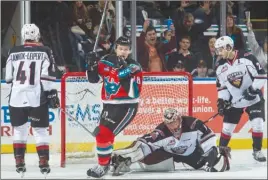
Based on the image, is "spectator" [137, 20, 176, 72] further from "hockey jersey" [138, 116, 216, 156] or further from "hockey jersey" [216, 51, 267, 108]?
"hockey jersey" [138, 116, 216, 156]

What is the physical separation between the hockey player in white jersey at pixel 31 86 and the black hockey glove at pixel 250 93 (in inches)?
61.7

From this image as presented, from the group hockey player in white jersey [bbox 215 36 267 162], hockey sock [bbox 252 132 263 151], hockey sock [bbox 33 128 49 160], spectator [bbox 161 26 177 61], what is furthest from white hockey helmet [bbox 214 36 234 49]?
hockey sock [bbox 33 128 49 160]

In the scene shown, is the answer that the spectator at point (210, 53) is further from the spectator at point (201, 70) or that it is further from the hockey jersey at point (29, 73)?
the hockey jersey at point (29, 73)

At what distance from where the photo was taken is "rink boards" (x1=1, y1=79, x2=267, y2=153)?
608cm

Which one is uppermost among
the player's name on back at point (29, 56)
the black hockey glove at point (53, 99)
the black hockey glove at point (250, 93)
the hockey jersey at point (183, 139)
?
the player's name on back at point (29, 56)

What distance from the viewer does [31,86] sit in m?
5.31

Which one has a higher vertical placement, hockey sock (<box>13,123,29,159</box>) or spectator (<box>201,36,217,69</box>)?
spectator (<box>201,36,217,69</box>)

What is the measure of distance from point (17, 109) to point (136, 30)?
1.95 metres

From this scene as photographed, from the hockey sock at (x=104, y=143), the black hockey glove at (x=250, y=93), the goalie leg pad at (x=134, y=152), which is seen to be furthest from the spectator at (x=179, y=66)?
the hockey sock at (x=104, y=143)

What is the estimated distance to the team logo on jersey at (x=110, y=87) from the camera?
17.7 ft

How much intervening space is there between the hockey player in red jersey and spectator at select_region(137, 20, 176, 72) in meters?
1.55

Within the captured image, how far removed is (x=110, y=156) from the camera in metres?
5.36

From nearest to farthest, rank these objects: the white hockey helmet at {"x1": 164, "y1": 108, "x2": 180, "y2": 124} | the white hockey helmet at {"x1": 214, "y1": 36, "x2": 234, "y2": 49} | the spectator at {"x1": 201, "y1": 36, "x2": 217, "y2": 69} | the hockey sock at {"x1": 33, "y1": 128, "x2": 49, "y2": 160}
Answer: the white hockey helmet at {"x1": 164, "y1": 108, "x2": 180, "y2": 124}, the hockey sock at {"x1": 33, "y1": 128, "x2": 49, "y2": 160}, the white hockey helmet at {"x1": 214, "y1": 36, "x2": 234, "y2": 49}, the spectator at {"x1": 201, "y1": 36, "x2": 217, "y2": 69}

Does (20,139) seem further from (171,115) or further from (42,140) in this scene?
Result: (171,115)
